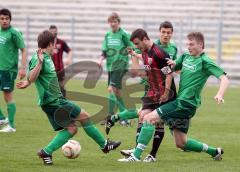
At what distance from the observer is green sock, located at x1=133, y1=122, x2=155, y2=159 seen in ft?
34.1

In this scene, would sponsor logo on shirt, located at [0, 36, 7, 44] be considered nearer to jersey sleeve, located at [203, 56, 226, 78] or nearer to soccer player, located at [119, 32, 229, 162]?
soccer player, located at [119, 32, 229, 162]

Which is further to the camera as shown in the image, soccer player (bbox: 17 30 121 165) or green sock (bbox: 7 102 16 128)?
green sock (bbox: 7 102 16 128)

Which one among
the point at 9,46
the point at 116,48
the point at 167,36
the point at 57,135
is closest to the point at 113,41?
the point at 116,48

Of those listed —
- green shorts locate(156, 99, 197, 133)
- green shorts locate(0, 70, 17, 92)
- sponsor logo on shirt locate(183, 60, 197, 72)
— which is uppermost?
sponsor logo on shirt locate(183, 60, 197, 72)

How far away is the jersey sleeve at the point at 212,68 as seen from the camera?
1008 cm

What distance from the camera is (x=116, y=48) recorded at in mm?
16484

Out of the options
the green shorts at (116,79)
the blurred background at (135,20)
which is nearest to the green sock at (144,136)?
the green shorts at (116,79)

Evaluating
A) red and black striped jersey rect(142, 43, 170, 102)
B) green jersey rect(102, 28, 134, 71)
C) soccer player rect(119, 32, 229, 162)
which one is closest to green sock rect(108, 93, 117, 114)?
green jersey rect(102, 28, 134, 71)

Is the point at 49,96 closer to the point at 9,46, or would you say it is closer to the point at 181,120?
the point at 181,120

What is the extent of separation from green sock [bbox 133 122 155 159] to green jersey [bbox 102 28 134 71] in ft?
19.6

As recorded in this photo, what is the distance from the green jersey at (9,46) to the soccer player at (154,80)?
3.86 metres

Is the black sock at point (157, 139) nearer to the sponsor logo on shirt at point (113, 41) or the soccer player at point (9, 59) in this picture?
the soccer player at point (9, 59)

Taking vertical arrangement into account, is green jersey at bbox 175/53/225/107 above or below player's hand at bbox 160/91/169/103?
above

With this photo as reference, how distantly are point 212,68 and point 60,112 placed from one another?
214cm
